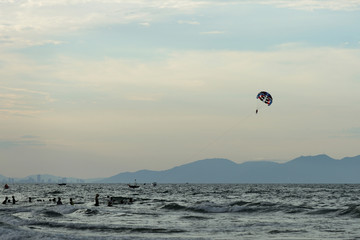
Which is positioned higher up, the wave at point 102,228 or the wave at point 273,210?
the wave at point 273,210

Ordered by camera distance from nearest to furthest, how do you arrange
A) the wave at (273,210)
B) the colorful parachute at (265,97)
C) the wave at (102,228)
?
the wave at (102,228) → the wave at (273,210) → the colorful parachute at (265,97)

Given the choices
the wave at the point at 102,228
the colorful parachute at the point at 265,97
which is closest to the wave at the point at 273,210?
the colorful parachute at the point at 265,97

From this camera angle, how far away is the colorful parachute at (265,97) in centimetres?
5825

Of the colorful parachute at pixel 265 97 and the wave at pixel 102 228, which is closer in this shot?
the wave at pixel 102 228

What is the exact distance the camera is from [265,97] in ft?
193

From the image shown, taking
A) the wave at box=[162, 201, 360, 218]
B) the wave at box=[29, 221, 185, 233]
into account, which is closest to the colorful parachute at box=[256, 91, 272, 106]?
the wave at box=[162, 201, 360, 218]

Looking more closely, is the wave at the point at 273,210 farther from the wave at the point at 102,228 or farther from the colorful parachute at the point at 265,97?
the wave at the point at 102,228

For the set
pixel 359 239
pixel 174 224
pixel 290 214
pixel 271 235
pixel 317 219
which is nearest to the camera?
pixel 359 239

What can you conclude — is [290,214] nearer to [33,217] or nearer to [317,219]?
[317,219]

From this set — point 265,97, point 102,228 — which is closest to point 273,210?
point 265,97

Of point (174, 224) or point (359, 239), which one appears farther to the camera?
point (174, 224)

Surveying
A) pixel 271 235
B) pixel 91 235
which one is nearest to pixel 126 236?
pixel 91 235

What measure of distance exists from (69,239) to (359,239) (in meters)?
18.9

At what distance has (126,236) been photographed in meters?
35.0
